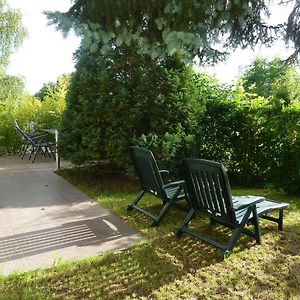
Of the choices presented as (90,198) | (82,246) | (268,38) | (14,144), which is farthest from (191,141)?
(14,144)

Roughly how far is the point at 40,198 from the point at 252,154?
4026 mm

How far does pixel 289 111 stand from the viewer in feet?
18.7

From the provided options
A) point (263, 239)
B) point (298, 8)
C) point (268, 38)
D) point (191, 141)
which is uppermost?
point (298, 8)

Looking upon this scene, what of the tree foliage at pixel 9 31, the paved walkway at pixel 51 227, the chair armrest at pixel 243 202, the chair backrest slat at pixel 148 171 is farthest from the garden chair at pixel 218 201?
the tree foliage at pixel 9 31

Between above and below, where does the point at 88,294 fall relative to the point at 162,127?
below

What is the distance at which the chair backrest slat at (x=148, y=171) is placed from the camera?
414 cm

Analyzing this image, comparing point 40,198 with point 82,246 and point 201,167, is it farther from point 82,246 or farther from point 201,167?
point 201,167

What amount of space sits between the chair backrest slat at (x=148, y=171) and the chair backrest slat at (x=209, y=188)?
58 centimetres

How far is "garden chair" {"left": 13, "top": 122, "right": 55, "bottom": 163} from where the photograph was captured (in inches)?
366

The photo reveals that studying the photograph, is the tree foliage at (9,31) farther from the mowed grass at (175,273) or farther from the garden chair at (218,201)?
the garden chair at (218,201)

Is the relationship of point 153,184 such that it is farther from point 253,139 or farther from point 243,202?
point 253,139

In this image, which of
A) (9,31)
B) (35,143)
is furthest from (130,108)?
(9,31)

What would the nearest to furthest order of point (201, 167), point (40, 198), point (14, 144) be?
1. point (201, 167)
2. point (40, 198)
3. point (14, 144)

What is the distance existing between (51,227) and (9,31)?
37.6 ft
